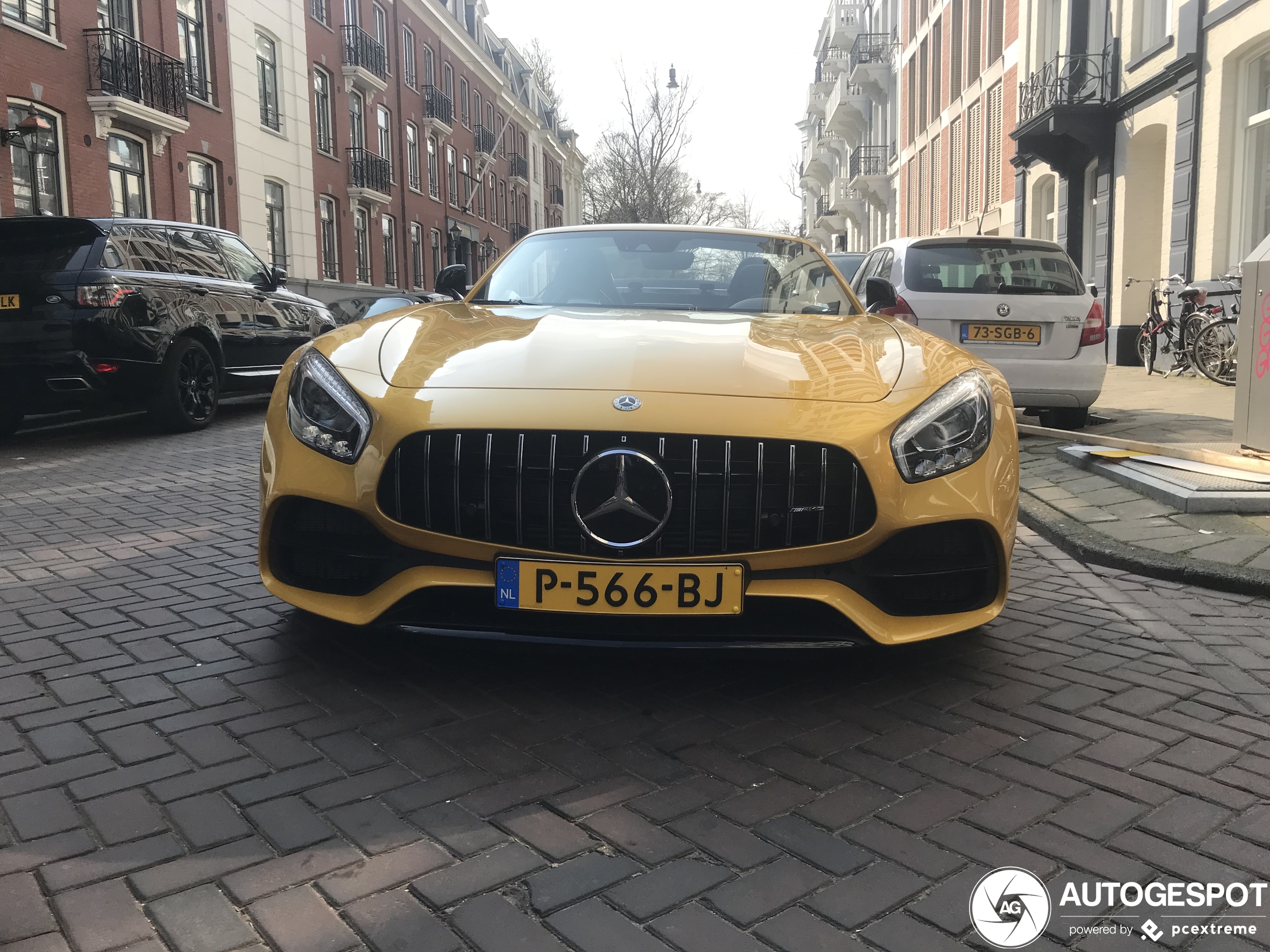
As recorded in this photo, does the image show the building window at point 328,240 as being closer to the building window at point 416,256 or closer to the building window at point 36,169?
the building window at point 416,256

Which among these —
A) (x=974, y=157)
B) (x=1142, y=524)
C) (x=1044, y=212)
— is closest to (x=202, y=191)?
(x=1044, y=212)

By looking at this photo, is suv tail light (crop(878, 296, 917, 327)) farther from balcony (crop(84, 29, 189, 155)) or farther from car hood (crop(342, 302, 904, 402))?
balcony (crop(84, 29, 189, 155))

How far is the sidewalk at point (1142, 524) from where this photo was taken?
14.6ft

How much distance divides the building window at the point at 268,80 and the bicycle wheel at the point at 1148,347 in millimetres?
19171

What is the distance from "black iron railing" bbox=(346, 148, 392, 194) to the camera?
102 ft

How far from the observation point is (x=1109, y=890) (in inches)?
81.7

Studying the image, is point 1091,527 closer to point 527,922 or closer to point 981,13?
point 527,922

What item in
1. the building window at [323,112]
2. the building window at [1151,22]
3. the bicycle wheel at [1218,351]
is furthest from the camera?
the building window at [323,112]

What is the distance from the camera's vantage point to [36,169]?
676 inches

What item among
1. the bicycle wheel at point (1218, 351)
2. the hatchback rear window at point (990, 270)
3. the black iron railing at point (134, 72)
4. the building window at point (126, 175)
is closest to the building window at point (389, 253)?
the black iron railing at point (134, 72)

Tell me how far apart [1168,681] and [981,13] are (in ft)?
87.2

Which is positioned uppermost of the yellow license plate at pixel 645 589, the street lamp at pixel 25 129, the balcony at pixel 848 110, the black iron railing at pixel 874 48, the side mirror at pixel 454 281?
the black iron railing at pixel 874 48

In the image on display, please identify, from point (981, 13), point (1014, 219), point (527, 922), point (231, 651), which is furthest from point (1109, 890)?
point (981, 13)

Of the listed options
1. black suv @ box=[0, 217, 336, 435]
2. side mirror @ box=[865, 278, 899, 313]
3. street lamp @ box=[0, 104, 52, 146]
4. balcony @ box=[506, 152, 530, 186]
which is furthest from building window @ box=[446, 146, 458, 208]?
side mirror @ box=[865, 278, 899, 313]
